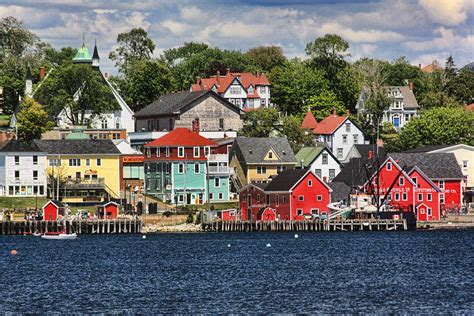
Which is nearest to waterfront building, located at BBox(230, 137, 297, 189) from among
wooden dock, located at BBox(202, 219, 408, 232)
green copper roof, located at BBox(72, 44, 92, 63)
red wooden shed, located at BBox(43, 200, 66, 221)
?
wooden dock, located at BBox(202, 219, 408, 232)

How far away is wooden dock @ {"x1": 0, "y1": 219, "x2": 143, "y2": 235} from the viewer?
129 metres

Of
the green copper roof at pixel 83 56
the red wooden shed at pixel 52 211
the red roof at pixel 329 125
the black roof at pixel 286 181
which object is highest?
the green copper roof at pixel 83 56

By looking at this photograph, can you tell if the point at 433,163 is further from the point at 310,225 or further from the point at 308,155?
the point at 310,225

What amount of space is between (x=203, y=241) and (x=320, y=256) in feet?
66.1

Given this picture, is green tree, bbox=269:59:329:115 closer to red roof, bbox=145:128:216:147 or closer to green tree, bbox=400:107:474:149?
green tree, bbox=400:107:474:149

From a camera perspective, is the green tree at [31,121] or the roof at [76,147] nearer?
the roof at [76,147]

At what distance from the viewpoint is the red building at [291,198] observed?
442 feet

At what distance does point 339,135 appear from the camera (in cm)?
17412

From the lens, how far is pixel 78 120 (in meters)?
174

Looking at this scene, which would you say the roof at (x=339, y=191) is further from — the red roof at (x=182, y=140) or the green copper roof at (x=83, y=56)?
the green copper roof at (x=83, y=56)

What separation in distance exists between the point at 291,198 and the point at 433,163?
903 inches

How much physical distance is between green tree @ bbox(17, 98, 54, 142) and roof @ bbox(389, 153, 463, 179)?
151 feet

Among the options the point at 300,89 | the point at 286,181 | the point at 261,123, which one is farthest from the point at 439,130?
the point at 286,181

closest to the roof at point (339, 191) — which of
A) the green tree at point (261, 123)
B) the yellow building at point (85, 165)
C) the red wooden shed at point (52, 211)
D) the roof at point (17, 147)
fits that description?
the yellow building at point (85, 165)
